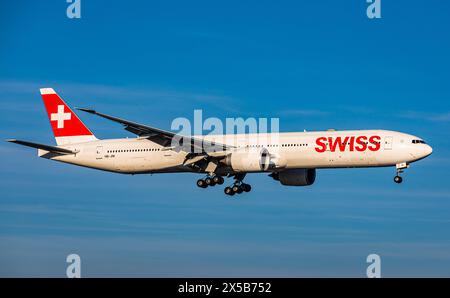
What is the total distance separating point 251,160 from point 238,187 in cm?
671

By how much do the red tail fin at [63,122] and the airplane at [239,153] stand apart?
0.53 feet

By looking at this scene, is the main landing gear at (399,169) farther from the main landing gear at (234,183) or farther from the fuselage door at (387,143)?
the main landing gear at (234,183)

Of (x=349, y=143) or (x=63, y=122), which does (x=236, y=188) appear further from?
(x=63, y=122)

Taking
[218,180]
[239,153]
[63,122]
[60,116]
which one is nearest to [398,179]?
[239,153]

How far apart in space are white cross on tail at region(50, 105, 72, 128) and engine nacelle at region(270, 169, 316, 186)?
2224cm

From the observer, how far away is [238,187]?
292 ft

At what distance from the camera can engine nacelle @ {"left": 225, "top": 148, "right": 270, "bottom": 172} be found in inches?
3258
